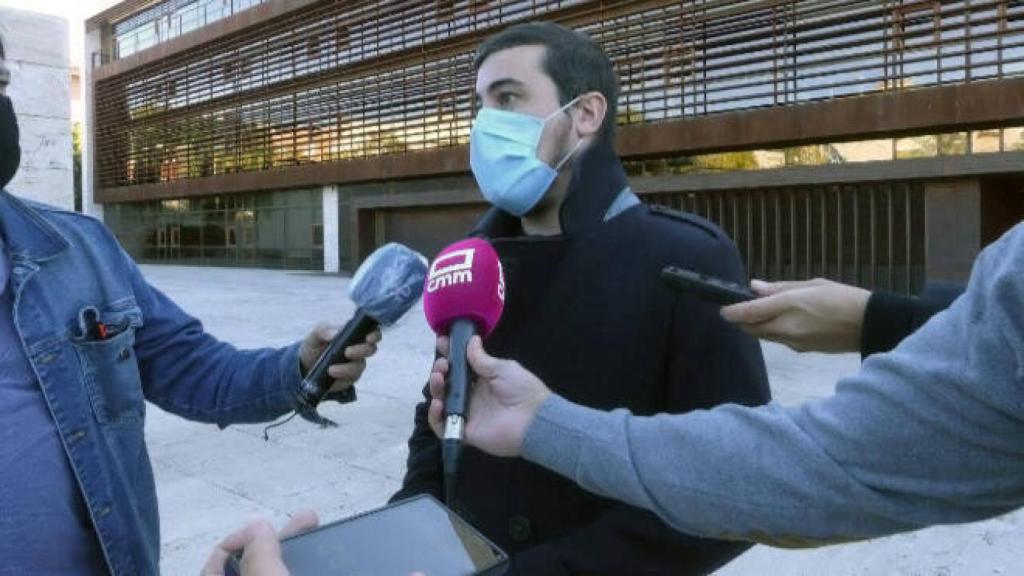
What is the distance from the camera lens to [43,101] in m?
8.30

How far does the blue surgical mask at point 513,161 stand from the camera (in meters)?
2.11

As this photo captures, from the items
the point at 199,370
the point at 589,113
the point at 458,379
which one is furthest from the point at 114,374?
the point at 589,113

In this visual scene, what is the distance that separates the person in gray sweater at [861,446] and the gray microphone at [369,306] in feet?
2.17

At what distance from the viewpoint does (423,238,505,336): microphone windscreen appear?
1425mm

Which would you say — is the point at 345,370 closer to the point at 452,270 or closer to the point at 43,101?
the point at 452,270

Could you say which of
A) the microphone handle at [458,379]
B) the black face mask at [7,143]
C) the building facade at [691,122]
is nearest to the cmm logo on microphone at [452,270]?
the microphone handle at [458,379]

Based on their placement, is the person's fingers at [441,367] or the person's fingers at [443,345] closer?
the person's fingers at [441,367]

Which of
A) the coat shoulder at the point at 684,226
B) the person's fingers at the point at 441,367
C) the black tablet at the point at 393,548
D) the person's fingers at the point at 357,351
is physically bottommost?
the black tablet at the point at 393,548

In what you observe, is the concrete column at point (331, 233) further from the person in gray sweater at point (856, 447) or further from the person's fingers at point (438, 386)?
the person in gray sweater at point (856, 447)

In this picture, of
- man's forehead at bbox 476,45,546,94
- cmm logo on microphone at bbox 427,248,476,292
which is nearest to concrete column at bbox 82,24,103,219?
man's forehead at bbox 476,45,546,94

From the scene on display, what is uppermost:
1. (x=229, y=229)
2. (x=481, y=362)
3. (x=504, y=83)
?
(x=229, y=229)

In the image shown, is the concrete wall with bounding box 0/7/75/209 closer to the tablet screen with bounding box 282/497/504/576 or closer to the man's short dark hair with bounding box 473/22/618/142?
the man's short dark hair with bounding box 473/22/618/142

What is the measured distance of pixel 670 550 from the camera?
1.58 metres

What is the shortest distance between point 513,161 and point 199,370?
2.98ft
